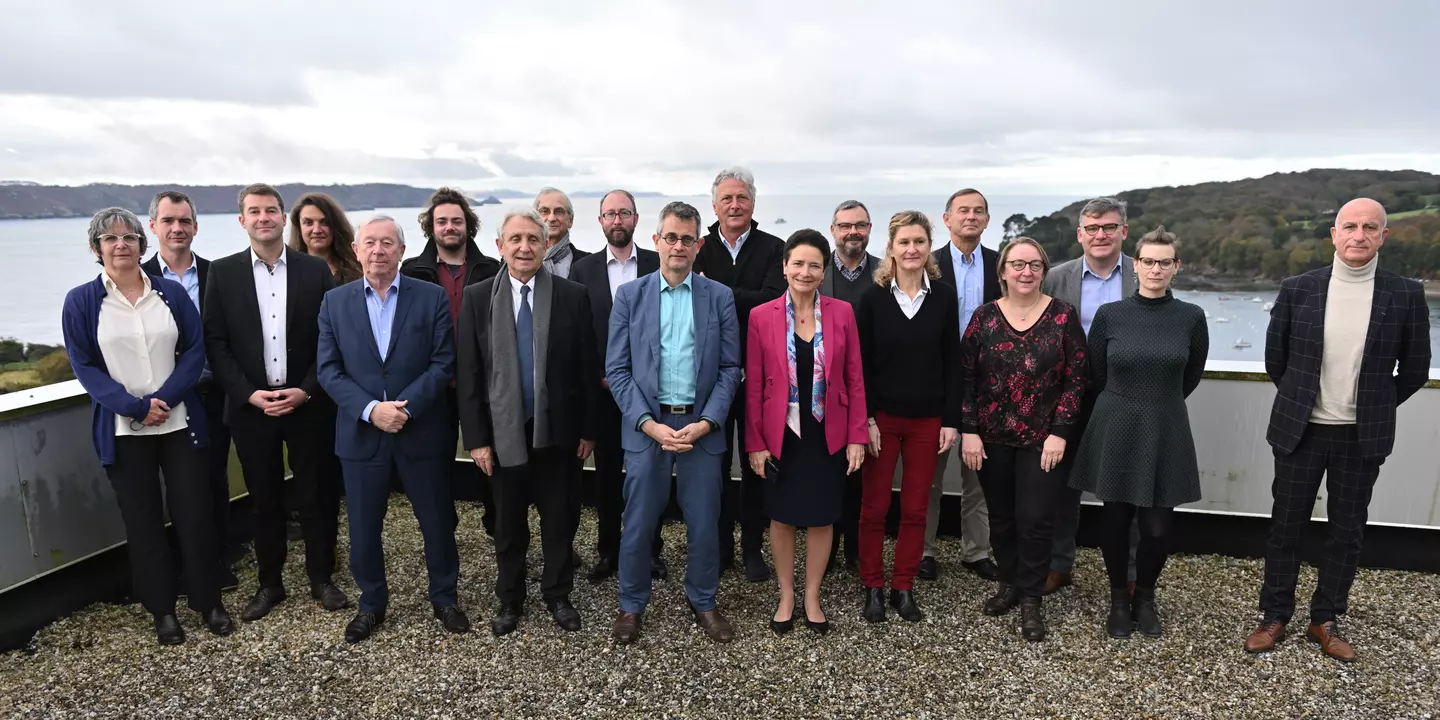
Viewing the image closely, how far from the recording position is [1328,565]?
3467 mm

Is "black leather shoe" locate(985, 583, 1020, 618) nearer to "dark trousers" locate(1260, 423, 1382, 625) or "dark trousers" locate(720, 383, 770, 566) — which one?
"dark trousers" locate(1260, 423, 1382, 625)

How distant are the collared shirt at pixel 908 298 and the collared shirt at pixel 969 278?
673 mm

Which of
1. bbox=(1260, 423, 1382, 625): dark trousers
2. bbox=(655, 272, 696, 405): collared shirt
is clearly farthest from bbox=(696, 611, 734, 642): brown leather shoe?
bbox=(1260, 423, 1382, 625): dark trousers

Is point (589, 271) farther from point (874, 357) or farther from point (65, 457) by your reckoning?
point (65, 457)

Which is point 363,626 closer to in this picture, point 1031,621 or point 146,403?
point 146,403

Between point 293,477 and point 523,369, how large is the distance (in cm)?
148

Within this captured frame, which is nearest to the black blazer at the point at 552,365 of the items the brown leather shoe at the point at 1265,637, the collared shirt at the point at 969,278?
the collared shirt at the point at 969,278

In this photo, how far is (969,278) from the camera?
13.7 ft

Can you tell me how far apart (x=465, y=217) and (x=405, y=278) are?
859 millimetres

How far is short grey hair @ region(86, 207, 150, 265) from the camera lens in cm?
332

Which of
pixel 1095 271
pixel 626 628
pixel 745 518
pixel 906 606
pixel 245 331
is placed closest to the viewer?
pixel 626 628

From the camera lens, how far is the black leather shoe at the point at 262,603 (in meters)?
3.82

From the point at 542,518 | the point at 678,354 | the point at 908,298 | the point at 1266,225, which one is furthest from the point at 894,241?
the point at 1266,225

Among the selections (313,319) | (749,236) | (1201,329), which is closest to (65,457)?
(313,319)
